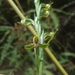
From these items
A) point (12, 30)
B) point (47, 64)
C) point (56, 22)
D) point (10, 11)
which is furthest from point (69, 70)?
point (10, 11)

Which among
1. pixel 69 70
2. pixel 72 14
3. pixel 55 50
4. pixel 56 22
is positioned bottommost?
pixel 69 70

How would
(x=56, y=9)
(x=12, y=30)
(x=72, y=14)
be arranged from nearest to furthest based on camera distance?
(x=12, y=30)
(x=56, y=9)
(x=72, y=14)

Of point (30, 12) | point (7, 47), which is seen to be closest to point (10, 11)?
point (30, 12)

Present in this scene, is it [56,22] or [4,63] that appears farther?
[4,63]

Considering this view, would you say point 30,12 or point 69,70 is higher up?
point 30,12

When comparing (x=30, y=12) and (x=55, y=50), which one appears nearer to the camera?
(x=30, y=12)

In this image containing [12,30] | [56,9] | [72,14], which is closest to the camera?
[12,30]

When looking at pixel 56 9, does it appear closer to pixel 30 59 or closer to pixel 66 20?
pixel 66 20

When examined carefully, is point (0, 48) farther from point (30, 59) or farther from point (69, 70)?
point (69, 70)

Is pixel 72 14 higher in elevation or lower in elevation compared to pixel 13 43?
higher
